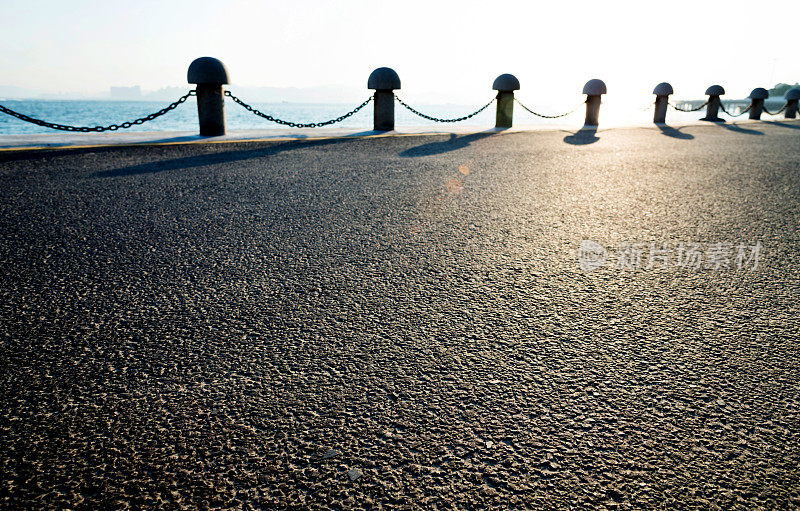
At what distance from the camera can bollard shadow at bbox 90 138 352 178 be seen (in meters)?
6.53

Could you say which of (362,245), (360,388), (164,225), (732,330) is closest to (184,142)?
(164,225)

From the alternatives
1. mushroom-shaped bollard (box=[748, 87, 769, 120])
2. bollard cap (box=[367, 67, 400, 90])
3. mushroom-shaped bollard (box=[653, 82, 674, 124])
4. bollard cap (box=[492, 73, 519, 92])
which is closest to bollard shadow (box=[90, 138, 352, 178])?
bollard cap (box=[367, 67, 400, 90])

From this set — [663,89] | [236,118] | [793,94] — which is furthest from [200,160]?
[236,118]

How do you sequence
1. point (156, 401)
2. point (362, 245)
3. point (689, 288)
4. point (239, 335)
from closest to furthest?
point (156, 401), point (239, 335), point (689, 288), point (362, 245)

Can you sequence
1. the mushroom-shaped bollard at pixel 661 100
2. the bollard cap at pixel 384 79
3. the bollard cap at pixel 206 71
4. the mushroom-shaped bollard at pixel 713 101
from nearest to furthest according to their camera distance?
the bollard cap at pixel 206 71, the bollard cap at pixel 384 79, the mushroom-shaped bollard at pixel 661 100, the mushroom-shaped bollard at pixel 713 101

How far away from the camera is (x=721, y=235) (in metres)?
4.21

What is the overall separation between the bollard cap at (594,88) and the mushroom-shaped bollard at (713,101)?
660 centimetres

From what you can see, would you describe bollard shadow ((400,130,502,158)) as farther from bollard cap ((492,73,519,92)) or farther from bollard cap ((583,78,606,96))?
bollard cap ((583,78,606,96))

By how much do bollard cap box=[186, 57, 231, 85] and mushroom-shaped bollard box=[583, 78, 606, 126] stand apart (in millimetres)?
11730

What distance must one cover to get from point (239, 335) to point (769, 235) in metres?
4.49

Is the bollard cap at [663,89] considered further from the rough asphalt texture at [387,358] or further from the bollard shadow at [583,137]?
the rough asphalt texture at [387,358]

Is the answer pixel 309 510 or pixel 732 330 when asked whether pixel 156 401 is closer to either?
pixel 309 510

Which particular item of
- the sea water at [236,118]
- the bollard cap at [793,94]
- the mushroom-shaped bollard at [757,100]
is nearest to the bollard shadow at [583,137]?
the sea water at [236,118]

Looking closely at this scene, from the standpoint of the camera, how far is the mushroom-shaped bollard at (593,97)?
16000 mm
